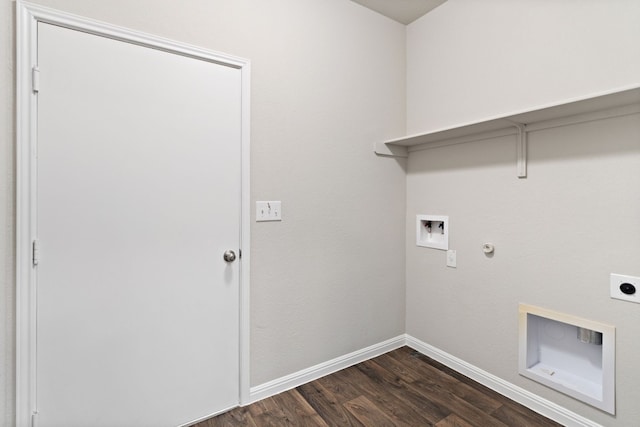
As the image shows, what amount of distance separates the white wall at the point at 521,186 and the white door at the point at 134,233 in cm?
147

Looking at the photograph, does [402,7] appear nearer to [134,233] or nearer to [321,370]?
[134,233]

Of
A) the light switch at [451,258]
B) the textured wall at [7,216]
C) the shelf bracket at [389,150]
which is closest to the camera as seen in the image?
the textured wall at [7,216]

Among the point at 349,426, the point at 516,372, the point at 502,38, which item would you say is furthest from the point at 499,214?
the point at 349,426

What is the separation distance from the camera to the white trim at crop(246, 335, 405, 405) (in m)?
1.88

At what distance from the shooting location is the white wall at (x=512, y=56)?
1449 mm

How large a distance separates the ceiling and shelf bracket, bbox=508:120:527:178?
1.16m

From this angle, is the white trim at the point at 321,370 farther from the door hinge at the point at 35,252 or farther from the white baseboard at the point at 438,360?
the door hinge at the point at 35,252

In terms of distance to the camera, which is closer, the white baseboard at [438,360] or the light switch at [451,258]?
the white baseboard at [438,360]

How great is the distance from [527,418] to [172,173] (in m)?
2.35

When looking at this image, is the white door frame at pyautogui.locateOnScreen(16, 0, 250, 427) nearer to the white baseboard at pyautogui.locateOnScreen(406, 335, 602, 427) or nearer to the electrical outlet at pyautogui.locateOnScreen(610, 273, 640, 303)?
the white baseboard at pyautogui.locateOnScreen(406, 335, 602, 427)

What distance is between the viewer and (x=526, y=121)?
170cm

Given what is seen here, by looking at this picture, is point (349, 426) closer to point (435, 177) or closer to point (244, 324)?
point (244, 324)

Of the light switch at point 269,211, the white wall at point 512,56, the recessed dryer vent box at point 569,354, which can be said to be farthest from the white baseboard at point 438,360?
the white wall at point 512,56

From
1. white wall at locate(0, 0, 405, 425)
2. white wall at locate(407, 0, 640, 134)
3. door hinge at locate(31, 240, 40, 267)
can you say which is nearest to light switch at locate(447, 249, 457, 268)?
white wall at locate(0, 0, 405, 425)
